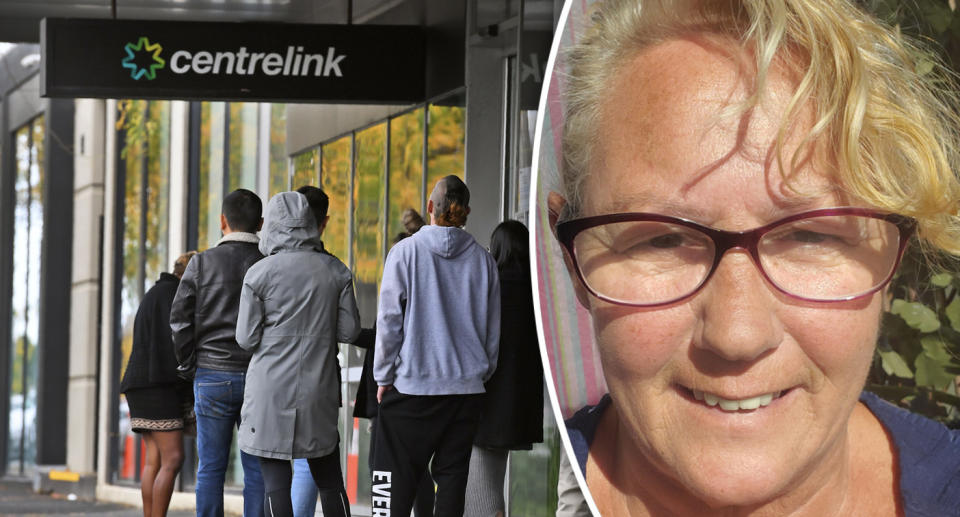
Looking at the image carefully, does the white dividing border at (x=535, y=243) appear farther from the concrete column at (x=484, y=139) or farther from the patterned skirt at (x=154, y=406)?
the concrete column at (x=484, y=139)

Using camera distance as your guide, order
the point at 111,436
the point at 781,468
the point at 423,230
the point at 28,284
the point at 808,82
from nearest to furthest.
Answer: the point at 808,82 → the point at 781,468 → the point at 423,230 → the point at 111,436 → the point at 28,284

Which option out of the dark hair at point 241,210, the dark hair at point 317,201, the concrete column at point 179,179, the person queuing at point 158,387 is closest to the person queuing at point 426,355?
the dark hair at point 317,201

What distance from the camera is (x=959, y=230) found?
2129mm

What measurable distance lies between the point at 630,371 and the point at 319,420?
3286 mm

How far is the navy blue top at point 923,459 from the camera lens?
219 centimetres

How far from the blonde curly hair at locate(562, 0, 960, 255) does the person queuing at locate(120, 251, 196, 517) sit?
5170mm

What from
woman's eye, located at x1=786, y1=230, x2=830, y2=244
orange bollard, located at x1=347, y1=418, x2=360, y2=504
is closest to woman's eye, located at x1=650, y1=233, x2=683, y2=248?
woman's eye, located at x1=786, y1=230, x2=830, y2=244

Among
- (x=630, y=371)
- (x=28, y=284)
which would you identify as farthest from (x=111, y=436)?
(x=630, y=371)

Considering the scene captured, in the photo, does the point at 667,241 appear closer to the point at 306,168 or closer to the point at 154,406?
the point at 154,406

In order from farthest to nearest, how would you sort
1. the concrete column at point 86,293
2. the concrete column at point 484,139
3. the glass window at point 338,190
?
the concrete column at point 86,293 → the glass window at point 338,190 → the concrete column at point 484,139

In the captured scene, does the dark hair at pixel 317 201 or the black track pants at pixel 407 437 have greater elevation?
the dark hair at pixel 317 201

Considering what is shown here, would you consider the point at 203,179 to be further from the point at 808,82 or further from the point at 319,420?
the point at 808,82

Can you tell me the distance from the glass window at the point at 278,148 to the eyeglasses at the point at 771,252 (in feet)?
33.8

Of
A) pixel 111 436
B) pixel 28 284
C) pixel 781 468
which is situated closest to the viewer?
pixel 781 468
